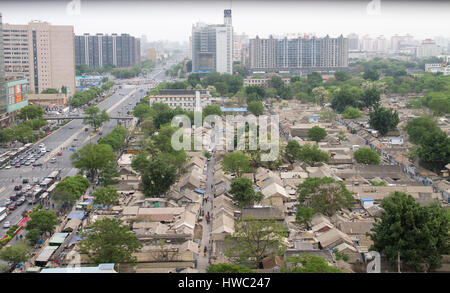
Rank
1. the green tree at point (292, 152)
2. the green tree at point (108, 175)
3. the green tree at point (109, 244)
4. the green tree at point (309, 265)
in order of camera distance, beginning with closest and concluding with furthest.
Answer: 1. the green tree at point (309, 265)
2. the green tree at point (109, 244)
3. the green tree at point (108, 175)
4. the green tree at point (292, 152)

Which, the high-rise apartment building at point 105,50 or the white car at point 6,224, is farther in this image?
the high-rise apartment building at point 105,50

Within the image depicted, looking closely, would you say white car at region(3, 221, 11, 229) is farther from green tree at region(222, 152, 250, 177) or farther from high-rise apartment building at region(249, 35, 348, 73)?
high-rise apartment building at region(249, 35, 348, 73)

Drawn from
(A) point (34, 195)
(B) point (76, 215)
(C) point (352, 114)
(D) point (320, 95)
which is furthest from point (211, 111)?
(B) point (76, 215)

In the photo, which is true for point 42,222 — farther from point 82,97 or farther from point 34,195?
point 82,97

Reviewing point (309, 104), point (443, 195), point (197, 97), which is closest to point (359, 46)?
point (309, 104)

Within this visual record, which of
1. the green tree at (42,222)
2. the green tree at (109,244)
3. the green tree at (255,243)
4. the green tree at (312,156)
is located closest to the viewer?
the green tree at (109,244)

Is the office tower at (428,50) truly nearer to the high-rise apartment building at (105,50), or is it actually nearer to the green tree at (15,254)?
the high-rise apartment building at (105,50)

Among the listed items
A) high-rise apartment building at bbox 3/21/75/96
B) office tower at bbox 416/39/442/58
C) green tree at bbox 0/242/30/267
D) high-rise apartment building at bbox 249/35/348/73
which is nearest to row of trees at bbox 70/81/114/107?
high-rise apartment building at bbox 3/21/75/96

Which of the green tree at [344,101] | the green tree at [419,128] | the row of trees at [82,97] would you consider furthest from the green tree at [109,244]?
the row of trees at [82,97]
